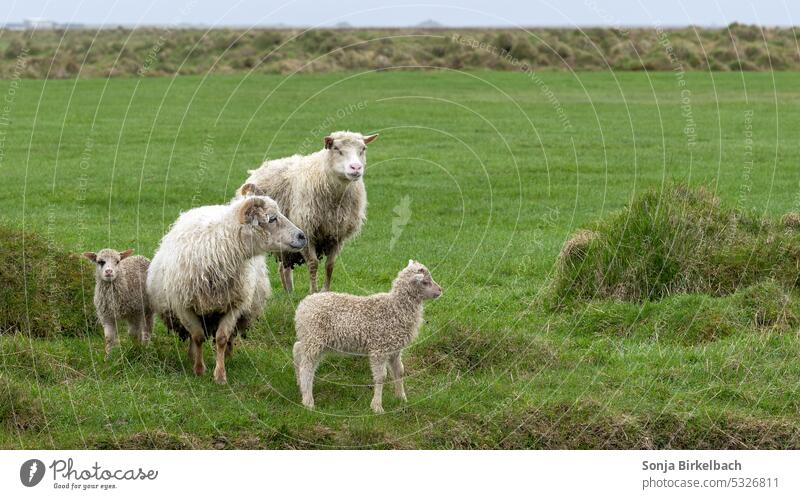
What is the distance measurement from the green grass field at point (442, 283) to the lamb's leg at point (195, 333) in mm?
201

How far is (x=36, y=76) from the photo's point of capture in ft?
182

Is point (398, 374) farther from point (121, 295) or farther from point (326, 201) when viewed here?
point (326, 201)

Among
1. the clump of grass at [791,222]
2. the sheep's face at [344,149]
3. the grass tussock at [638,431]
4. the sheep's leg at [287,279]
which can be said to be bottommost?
the grass tussock at [638,431]

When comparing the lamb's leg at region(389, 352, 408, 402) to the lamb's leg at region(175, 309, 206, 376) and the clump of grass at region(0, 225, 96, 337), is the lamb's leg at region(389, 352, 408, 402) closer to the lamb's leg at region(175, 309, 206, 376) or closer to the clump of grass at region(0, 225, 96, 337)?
the lamb's leg at region(175, 309, 206, 376)

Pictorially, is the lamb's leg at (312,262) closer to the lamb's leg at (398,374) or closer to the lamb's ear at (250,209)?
the lamb's ear at (250,209)

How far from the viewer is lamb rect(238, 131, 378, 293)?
1532cm

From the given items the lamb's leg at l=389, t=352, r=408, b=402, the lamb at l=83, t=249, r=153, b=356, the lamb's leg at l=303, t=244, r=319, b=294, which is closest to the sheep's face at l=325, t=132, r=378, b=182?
the lamb's leg at l=303, t=244, r=319, b=294

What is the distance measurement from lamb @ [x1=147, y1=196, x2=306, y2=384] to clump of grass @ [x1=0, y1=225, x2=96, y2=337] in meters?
1.77

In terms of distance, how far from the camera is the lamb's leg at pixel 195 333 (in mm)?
12375

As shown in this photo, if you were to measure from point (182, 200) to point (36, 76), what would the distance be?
107 ft

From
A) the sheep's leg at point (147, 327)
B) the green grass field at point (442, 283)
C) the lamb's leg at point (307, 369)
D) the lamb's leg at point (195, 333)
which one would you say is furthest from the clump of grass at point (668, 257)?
the sheep's leg at point (147, 327)

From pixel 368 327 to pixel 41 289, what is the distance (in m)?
5.00

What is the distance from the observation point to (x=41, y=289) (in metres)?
14.0
